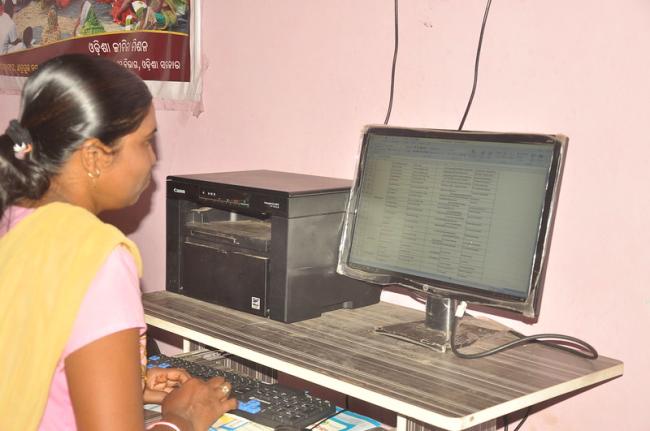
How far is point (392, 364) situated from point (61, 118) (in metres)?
0.75

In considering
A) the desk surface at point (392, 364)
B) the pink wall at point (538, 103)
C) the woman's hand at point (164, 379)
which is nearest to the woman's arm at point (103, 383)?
the desk surface at point (392, 364)

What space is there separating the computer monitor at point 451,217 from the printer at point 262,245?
62mm

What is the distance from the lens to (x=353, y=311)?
1.91 meters

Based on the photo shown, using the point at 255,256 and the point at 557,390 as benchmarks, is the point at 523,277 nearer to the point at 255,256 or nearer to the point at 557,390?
the point at 557,390

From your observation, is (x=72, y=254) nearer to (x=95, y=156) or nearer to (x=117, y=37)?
(x=95, y=156)

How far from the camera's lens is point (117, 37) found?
2822 mm

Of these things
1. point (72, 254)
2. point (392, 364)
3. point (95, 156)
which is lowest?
point (392, 364)

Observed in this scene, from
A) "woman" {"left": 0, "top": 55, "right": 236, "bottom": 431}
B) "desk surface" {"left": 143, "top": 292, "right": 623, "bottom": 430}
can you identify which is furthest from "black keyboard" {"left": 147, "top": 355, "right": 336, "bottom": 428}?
"woman" {"left": 0, "top": 55, "right": 236, "bottom": 431}

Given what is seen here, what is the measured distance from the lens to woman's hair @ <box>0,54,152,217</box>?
4.08 feet

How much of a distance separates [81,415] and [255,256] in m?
0.73

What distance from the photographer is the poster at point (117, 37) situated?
261 cm

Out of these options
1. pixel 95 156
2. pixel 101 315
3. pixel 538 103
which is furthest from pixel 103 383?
→ pixel 538 103

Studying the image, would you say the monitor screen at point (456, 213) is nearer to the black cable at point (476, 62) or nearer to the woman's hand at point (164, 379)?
the black cable at point (476, 62)

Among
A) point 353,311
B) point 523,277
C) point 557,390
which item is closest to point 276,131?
point 353,311
